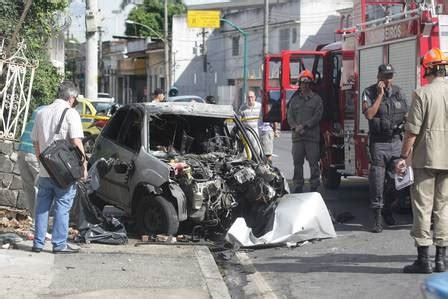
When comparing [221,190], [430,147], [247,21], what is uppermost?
[247,21]

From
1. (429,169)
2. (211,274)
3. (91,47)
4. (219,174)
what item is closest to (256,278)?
(211,274)

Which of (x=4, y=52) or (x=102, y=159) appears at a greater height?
(x=4, y=52)

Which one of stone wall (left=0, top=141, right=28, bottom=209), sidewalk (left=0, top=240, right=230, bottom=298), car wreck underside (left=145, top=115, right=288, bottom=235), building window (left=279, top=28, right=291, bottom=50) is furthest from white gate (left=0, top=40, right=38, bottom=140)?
building window (left=279, top=28, right=291, bottom=50)

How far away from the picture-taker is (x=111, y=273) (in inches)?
284

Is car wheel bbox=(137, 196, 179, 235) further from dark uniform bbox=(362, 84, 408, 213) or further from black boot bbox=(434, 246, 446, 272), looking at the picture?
black boot bbox=(434, 246, 446, 272)

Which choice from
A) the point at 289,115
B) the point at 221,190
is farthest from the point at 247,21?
the point at 221,190

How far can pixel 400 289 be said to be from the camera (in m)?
6.75

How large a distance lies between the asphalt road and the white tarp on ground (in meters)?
0.12

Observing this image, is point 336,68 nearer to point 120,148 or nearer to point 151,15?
point 120,148

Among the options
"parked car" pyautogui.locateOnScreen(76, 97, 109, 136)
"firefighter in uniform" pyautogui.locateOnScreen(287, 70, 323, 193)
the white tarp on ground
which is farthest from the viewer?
"parked car" pyautogui.locateOnScreen(76, 97, 109, 136)

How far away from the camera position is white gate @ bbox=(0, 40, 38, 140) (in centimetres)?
1088

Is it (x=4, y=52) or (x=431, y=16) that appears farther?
(x=4, y=52)

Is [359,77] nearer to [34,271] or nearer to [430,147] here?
[430,147]

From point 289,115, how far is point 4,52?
443 cm
